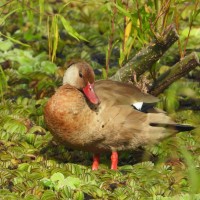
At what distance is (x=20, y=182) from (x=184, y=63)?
6.47 ft

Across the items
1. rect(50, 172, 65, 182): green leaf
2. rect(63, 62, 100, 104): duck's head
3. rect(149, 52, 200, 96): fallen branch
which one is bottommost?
rect(50, 172, 65, 182): green leaf

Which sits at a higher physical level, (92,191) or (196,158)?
(196,158)

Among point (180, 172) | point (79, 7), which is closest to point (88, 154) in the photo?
point (180, 172)

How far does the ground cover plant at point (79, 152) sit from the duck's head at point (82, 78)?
24 centimetres

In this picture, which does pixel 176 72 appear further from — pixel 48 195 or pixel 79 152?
pixel 48 195

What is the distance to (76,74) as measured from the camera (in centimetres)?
602

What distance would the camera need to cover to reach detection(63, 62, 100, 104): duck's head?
587 cm

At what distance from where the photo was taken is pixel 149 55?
6.61 m

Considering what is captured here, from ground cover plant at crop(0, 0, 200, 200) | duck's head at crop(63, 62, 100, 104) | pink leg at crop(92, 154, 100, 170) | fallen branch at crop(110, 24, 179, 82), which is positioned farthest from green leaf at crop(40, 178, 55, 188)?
fallen branch at crop(110, 24, 179, 82)

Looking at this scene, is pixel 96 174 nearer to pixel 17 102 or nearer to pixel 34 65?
pixel 17 102

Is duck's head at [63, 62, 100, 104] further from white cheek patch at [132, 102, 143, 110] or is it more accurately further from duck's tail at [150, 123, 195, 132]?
duck's tail at [150, 123, 195, 132]

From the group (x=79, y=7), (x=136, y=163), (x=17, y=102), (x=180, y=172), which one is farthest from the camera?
(x=79, y=7)

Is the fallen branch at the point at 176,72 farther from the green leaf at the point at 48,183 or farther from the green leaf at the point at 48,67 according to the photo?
the green leaf at the point at 48,183

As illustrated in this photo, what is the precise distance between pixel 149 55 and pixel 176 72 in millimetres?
303
